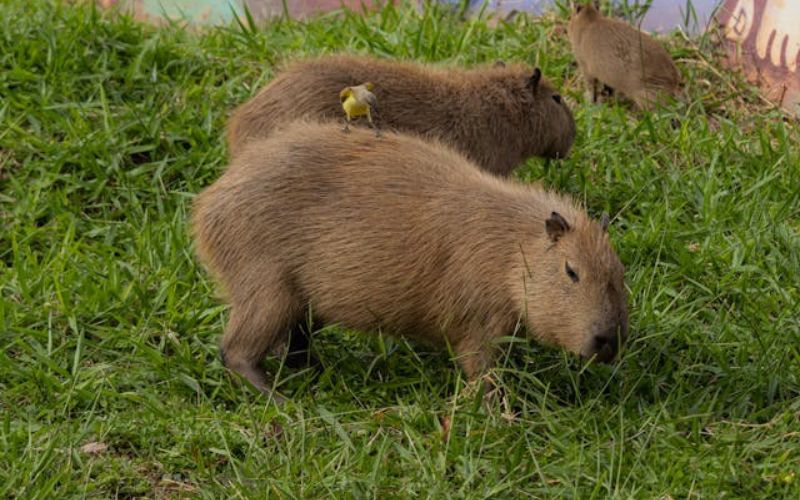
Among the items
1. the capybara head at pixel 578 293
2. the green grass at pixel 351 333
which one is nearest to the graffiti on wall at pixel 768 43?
the green grass at pixel 351 333

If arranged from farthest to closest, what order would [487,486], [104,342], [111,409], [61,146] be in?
[61,146], [104,342], [111,409], [487,486]

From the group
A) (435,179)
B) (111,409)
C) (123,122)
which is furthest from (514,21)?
(111,409)

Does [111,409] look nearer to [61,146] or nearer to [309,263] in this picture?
[309,263]

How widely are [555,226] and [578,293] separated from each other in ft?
0.75

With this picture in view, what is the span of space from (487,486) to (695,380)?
3.53ft

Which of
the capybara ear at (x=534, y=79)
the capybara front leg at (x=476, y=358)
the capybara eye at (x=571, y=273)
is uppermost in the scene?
the capybara ear at (x=534, y=79)

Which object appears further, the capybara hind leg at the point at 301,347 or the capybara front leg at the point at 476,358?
the capybara hind leg at the point at 301,347

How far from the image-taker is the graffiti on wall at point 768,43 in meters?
6.45

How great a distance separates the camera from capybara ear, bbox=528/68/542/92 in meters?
6.00

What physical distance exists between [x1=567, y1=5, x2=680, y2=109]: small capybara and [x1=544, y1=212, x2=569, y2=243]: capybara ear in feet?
8.09

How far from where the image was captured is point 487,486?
12.8 ft

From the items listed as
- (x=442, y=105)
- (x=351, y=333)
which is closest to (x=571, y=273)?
(x=351, y=333)

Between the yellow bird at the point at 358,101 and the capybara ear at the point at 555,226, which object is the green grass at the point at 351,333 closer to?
the capybara ear at the point at 555,226

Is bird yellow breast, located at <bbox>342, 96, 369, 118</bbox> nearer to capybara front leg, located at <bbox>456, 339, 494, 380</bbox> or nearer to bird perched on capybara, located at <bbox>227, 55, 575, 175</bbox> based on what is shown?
bird perched on capybara, located at <bbox>227, 55, 575, 175</bbox>
